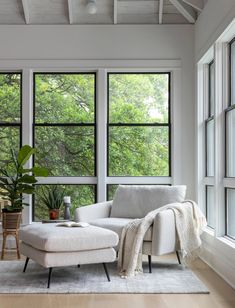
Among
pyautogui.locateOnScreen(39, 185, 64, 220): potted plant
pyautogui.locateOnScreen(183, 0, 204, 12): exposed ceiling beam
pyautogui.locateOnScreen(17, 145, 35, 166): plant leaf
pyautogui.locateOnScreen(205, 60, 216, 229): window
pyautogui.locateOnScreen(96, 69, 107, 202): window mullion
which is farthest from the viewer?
pyautogui.locateOnScreen(96, 69, 107, 202): window mullion

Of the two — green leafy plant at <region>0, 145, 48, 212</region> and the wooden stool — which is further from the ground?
green leafy plant at <region>0, 145, 48, 212</region>

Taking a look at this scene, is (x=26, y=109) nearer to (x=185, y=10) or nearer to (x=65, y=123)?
(x=65, y=123)

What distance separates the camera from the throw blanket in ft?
16.5

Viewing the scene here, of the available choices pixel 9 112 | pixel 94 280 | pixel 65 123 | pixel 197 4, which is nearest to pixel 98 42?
pixel 65 123

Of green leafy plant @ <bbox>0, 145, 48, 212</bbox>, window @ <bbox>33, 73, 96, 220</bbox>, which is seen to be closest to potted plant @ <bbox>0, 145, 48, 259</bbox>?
green leafy plant @ <bbox>0, 145, 48, 212</bbox>

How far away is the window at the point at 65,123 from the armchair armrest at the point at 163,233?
6.73 feet

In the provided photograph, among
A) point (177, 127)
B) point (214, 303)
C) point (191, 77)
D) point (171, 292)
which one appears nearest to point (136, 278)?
point (171, 292)

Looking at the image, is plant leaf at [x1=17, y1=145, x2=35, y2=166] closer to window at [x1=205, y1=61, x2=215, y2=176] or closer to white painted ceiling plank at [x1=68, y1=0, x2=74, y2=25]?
white painted ceiling plank at [x1=68, y1=0, x2=74, y2=25]

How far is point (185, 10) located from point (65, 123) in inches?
82.2

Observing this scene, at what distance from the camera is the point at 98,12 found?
693 centimetres

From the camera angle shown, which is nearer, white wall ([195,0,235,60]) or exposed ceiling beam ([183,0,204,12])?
white wall ([195,0,235,60])

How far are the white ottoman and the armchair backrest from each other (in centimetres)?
117

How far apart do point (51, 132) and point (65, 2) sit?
5.45ft

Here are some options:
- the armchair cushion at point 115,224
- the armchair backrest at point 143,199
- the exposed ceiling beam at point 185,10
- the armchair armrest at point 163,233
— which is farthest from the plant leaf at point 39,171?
the exposed ceiling beam at point 185,10
